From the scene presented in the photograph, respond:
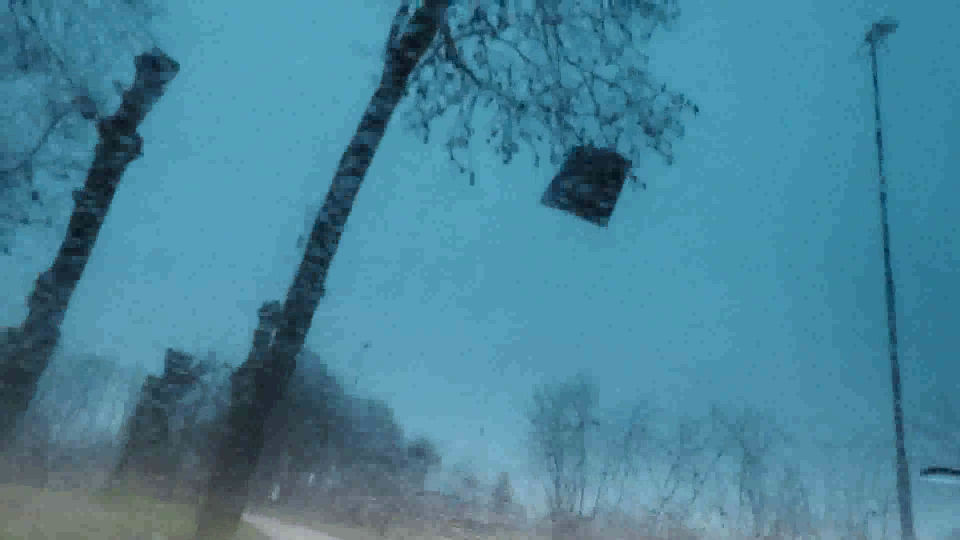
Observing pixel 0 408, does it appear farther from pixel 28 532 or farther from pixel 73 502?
pixel 73 502

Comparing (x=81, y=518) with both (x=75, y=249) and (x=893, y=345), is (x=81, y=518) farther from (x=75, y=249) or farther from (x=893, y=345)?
(x=893, y=345)

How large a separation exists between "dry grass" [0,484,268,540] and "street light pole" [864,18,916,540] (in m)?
13.3

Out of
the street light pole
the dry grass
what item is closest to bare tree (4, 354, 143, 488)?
the dry grass

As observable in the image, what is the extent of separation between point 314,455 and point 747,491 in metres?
16.4

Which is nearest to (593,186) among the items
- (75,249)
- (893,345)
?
(75,249)

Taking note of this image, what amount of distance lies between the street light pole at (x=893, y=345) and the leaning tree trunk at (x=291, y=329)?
13005 mm

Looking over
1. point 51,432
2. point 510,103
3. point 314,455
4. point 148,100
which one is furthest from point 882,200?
point 51,432

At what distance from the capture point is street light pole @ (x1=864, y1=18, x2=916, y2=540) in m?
12.5

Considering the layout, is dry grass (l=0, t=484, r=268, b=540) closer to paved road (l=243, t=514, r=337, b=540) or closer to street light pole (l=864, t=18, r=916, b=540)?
paved road (l=243, t=514, r=337, b=540)

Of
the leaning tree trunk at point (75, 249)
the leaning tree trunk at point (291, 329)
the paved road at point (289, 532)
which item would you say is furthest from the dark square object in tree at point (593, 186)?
the paved road at point (289, 532)

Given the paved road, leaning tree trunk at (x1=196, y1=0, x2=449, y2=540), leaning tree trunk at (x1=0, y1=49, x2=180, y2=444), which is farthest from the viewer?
the paved road

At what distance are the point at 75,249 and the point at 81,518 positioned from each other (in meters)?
3.14

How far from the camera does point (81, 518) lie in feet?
23.1

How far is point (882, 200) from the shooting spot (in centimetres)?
1672
